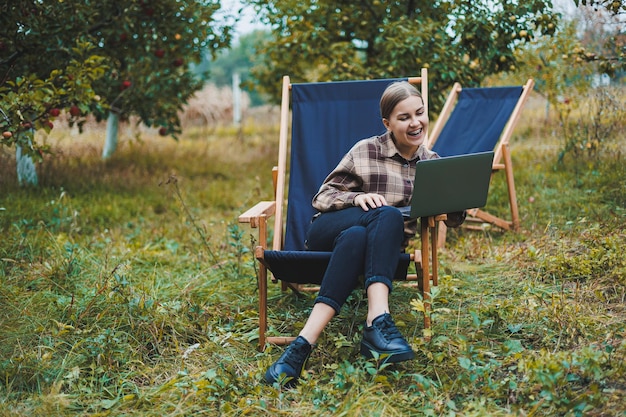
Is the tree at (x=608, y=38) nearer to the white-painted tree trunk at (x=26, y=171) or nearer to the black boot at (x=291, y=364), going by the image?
the black boot at (x=291, y=364)

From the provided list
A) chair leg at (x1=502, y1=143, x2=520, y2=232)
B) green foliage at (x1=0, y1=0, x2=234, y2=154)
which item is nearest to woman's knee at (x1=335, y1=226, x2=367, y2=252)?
chair leg at (x1=502, y1=143, x2=520, y2=232)

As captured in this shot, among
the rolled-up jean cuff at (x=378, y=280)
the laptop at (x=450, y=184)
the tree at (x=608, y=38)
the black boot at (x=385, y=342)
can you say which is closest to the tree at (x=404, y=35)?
the tree at (x=608, y=38)

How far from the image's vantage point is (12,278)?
3.37 meters

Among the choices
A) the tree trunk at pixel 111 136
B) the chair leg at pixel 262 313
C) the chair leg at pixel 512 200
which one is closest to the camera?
the chair leg at pixel 262 313

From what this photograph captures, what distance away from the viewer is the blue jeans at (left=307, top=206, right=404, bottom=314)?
8.15 feet

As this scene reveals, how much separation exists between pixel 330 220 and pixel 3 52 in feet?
10.1

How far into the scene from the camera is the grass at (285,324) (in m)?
2.22

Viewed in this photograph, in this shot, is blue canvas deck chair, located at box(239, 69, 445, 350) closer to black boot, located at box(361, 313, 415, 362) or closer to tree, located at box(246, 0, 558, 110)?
black boot, located at box(361, 313, 415, 362)

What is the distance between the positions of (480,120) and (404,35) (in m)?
1.03

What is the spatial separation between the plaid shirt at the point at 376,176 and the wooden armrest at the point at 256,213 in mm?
190

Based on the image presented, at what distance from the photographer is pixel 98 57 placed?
13.8 ft

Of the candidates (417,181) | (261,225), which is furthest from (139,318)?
(417,181)

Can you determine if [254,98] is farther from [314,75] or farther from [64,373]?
[64,373]

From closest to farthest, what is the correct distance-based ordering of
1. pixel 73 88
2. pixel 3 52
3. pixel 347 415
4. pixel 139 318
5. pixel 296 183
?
pixel 347 415 < pixel 139 318 < pixel 296 183 < pixel 73 88 < pixel 3 52
